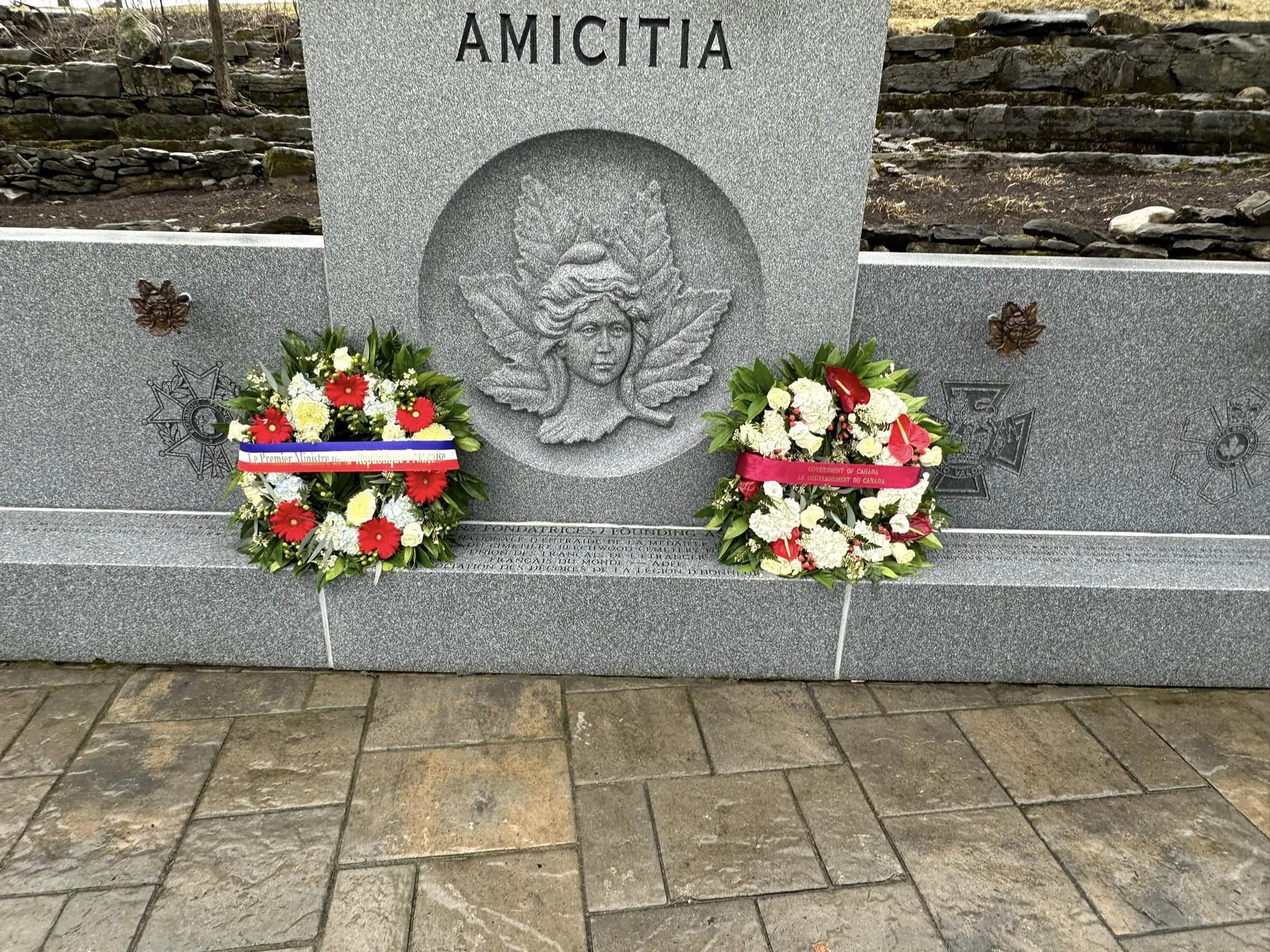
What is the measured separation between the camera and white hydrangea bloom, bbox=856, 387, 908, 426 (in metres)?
2.61

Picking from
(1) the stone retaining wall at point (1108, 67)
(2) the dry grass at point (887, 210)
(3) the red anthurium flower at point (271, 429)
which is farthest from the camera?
(1) the stone retaining wall at point (1108, 67)

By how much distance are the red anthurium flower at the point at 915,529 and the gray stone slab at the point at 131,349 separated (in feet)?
7.04

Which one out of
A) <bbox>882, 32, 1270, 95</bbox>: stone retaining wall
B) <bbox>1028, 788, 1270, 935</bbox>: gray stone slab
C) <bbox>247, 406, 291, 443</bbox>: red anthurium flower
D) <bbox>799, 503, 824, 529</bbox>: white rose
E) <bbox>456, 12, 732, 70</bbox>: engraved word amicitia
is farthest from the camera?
<bbox>882, 32, 1270, 95</bbox>: stone retaining wall

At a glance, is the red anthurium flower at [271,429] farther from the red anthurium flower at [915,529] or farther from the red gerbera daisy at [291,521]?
the red anthurium flower at [915,529]

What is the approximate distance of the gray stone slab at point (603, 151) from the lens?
7.86ft

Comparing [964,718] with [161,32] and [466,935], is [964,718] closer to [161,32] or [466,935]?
→ [466,935]

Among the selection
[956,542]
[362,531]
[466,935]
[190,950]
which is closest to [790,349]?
[956,542]

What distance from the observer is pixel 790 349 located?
2.81 metres

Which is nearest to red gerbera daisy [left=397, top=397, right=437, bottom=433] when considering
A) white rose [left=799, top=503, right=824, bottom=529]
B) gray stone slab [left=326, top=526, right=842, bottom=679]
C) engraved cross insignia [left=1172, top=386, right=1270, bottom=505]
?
gray stone slab [left=326, top=526, right=842, bottom=679]

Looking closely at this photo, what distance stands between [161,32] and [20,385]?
14022 millimetres

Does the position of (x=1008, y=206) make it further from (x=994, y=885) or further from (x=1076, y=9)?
(x=994, y=885)

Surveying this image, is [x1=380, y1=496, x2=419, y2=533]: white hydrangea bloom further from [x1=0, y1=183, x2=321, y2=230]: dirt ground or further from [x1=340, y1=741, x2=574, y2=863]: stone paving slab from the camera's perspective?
[x1=0, y1=183, x2=321, y2=230]: dirt ground

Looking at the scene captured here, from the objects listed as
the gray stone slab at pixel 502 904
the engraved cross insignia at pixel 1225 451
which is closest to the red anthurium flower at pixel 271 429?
the gray stone slab at pixel 502 904

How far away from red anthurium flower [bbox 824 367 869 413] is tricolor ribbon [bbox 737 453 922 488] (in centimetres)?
21
